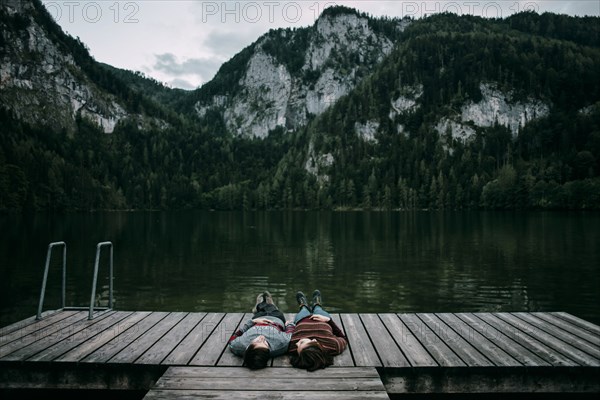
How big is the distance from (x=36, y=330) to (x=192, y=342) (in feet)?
11.5

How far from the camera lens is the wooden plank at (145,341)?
6746mm

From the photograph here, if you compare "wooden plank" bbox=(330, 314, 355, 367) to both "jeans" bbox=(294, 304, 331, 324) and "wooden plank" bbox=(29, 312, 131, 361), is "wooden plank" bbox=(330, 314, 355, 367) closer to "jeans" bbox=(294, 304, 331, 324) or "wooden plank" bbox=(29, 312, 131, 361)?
"jeans" bbox=(294, 304, 331, 324)

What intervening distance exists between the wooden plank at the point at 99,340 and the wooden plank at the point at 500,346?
685 cm

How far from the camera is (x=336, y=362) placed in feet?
21.2

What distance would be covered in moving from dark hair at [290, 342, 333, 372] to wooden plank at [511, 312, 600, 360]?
15.0ft

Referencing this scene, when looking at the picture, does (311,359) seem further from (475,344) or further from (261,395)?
(475,344)

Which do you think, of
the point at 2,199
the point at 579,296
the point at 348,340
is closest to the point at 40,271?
the point at 348,340

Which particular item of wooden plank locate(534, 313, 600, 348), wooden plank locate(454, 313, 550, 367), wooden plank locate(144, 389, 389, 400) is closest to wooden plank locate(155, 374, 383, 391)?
wooden plank locate(144, 389, 389, 400)

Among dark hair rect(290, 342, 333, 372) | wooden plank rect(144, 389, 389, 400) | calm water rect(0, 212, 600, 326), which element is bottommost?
calm water rect(0, 212, 600, 326)

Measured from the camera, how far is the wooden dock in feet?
19.1

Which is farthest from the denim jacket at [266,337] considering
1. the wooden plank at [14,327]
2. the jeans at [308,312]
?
the wooden plank at [14,327]

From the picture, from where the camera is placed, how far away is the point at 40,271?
24438mm

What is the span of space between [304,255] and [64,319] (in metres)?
24.0

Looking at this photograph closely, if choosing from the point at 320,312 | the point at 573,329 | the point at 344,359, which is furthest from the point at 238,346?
the point at 573,329
